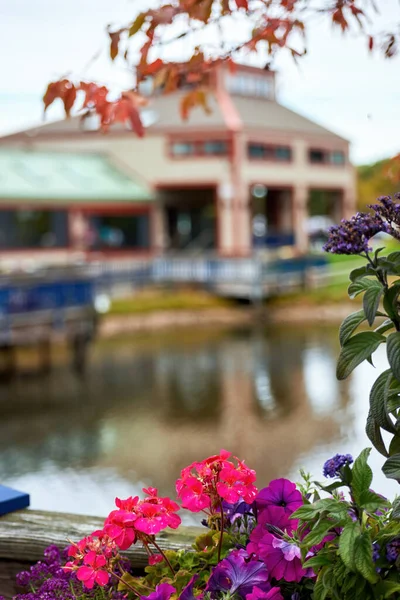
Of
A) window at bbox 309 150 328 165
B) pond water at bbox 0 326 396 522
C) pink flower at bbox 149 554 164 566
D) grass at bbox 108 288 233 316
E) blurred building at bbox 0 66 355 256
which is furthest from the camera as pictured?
window at bbox 309 150 328 165

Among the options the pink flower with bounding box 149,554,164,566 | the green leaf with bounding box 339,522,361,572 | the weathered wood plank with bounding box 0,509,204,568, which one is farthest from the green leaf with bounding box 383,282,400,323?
the weathered wood plank with bounding box 0,509,204,568

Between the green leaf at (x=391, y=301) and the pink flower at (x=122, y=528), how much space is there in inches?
31.2

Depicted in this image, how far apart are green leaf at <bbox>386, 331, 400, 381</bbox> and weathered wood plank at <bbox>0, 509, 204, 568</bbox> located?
111 cm

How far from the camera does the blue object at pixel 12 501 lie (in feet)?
9.96

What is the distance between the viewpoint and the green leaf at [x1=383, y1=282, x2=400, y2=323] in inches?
78.5

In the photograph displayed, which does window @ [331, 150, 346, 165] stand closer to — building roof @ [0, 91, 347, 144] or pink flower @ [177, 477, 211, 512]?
building roof @ [0, 91, 347, 144]

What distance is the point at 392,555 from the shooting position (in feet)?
6.27

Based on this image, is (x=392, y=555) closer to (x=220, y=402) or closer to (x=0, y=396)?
(x=220, y=402)

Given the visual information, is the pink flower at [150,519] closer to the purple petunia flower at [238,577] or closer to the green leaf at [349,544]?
the purple petunia flower at [238,577]

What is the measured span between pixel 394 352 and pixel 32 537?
1.51 metres

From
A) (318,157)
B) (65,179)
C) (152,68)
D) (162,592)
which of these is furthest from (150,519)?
(318,157)

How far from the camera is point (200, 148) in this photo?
103 ft

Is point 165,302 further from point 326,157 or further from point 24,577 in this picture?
point 24,577

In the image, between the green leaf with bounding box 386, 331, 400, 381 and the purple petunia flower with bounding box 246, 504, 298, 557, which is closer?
the green leaf with bounding box 386, 331, 400, 381
